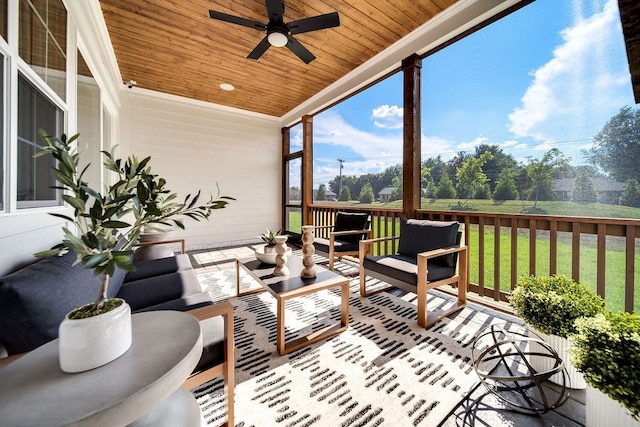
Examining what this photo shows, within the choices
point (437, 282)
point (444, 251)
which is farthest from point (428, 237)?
point (437, 282)

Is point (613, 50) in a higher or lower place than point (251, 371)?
higher

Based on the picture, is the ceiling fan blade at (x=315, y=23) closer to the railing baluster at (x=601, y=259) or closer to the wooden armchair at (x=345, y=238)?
the wooden armchair at (x=345, y=238)

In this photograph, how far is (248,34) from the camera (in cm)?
299

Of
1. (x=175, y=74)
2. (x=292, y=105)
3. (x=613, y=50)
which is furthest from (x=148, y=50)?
(x=613, y=50)

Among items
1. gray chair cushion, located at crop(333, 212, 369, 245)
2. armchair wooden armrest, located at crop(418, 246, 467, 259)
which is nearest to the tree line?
gray chair cushion, located at crop(333, 212, 369, 245)

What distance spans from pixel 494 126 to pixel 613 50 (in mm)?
900

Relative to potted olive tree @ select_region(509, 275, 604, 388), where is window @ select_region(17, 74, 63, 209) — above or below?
above

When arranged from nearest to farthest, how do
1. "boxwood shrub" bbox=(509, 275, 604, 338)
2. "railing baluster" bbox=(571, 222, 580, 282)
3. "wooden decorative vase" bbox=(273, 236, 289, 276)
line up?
"boxwood shrub" bbox=(509, 275, 604, 338), "railing baluster" bbox=(571, 222, 580, 282), "wooden decorative vase" bbox=(273, 236, 289, 276)

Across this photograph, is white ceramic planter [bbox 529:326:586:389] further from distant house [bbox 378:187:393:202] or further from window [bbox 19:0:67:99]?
window [bbox 19:0:67:99]

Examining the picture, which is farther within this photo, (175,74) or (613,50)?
(175,74)

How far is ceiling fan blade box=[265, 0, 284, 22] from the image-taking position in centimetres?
215

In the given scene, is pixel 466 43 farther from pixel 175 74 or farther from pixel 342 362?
pixel 175 74

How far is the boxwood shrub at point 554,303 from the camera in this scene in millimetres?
1310

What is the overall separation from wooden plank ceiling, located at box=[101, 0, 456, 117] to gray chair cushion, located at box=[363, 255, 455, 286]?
2.62 m
